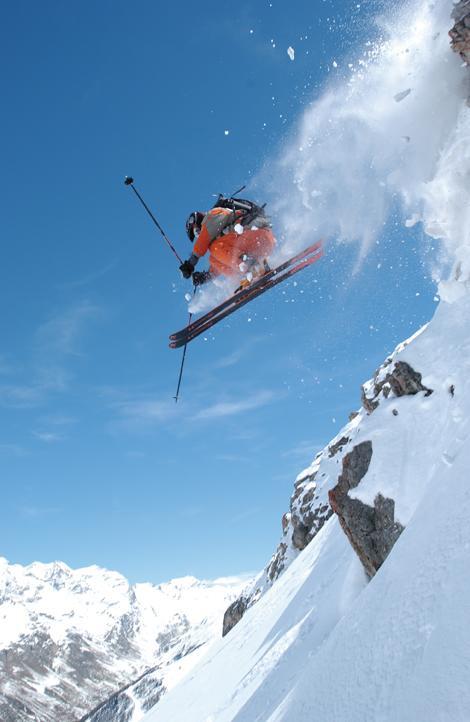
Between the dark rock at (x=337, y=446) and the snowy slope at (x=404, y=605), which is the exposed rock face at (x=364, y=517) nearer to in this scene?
A: the snowy slope at (x=404, y=605)

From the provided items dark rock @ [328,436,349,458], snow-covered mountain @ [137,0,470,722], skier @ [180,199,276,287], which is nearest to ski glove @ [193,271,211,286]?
skier @ [180,199,276,287]

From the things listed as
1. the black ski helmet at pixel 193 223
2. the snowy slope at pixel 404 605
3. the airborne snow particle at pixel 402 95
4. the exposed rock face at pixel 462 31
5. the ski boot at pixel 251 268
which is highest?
the black ski helmet at pixel 193 223

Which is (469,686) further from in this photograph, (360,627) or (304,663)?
(304,663)

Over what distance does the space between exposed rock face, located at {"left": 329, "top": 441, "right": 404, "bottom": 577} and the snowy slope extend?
0.28 m

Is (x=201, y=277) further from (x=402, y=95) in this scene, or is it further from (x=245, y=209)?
(x=402, y=95)

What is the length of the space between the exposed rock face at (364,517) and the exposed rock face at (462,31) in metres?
7.89

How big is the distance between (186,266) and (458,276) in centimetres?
630

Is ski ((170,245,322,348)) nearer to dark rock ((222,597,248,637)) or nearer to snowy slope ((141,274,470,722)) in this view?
snowy slope ((141,274,470,722))

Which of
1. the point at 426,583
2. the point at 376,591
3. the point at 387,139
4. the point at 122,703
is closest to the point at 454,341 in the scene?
the point at 387,139

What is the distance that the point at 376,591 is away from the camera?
5.99 meters

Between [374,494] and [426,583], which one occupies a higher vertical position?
[374,494]

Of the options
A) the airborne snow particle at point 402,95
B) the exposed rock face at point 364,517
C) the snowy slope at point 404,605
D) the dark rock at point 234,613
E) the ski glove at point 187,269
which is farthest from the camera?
the dark rock at point 234,613

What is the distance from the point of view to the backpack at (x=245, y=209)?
12828 millimetres

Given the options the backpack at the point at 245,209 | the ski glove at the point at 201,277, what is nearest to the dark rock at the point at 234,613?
the ski glove at the point at 201,277
